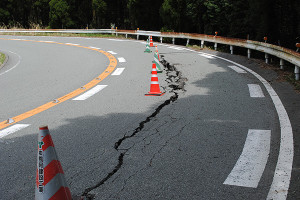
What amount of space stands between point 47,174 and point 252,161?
234 centimetres

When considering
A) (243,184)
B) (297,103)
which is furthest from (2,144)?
(297,103)

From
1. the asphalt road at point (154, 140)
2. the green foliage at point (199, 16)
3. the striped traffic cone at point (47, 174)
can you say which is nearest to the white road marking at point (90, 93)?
the asphalt road at point (154, 140)

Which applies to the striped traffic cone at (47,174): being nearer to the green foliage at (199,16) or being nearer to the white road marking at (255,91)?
the white road marking at (255,91)

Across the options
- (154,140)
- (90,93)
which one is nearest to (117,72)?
(90,93)

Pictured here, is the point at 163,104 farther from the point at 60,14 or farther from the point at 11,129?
the point at 60,14

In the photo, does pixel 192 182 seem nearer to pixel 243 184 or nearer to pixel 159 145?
pixel 243 184

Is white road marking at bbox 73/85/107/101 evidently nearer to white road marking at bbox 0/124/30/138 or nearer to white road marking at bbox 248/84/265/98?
white road marking at bbox 0/124/30/138

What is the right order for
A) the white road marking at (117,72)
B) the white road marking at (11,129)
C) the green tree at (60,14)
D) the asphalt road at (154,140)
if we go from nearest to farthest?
the asphalt road at (154,140), the white road marking at (11,129), the white road marking at (117,72), the green tree at (60,14)

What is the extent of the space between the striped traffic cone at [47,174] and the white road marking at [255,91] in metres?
5.75

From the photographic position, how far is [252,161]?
14.0ft

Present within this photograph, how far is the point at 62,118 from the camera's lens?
6.41 metres

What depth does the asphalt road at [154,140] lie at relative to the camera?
3665 mm

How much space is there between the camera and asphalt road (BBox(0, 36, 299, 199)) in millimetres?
3665

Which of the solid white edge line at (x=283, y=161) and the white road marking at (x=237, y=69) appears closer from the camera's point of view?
the solid white edge line at (x=283, y=161)
